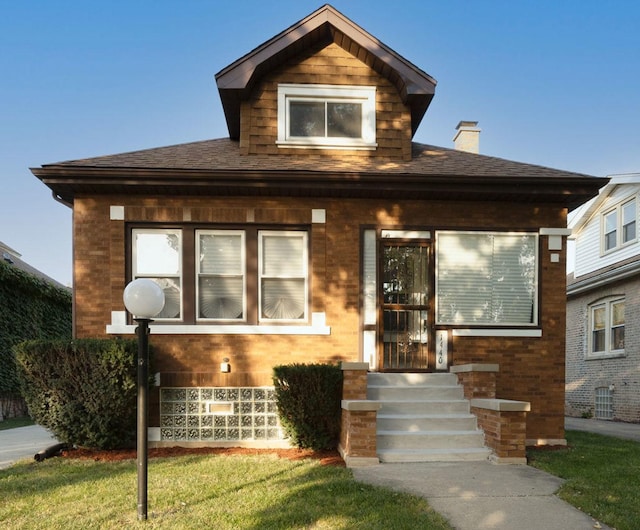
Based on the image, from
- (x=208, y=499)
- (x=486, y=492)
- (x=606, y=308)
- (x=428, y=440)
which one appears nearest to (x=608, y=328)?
(x=606, y=308)

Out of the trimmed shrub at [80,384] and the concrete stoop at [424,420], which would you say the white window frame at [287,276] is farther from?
the trimmed shrub at [80,384]

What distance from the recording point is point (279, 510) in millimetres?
4203

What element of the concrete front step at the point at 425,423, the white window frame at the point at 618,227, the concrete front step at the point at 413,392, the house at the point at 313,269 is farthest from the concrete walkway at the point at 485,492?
the white window frame at the point at 618,227

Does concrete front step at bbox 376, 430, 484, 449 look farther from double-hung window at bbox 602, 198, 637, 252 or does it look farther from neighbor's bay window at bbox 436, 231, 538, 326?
double-hung window at bbox 602, 198, 637, 252

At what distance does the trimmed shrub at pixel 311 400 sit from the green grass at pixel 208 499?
652mm

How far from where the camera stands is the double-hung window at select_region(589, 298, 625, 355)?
43.7ft

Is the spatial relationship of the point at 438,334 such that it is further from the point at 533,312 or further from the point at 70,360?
the point at 70,360

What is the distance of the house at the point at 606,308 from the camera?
1261 centimetres

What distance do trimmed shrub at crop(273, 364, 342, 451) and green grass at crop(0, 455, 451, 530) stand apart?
652mm

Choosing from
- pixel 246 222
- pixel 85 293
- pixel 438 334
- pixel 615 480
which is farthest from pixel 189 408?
pixel 615 480

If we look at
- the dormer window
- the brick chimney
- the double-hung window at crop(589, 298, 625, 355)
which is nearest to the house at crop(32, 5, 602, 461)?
the dormer window

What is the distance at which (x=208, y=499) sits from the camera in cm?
450

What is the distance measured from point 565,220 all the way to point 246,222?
5.18m

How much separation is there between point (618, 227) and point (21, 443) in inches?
612
